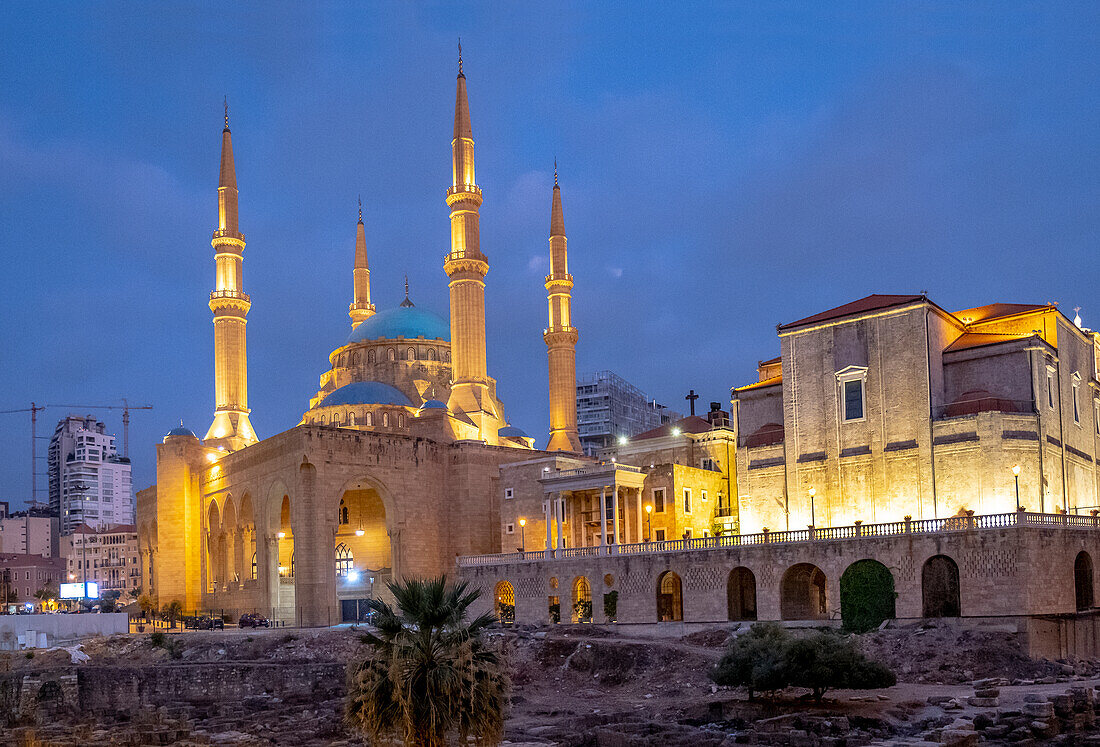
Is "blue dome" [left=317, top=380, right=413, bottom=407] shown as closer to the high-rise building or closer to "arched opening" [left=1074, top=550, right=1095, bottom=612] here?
"arched opening" [left=1074, top=550, right=1095, bottom=612]

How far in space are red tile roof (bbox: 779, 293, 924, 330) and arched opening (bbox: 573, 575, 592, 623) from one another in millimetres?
14180

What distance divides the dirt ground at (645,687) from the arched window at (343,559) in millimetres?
14378

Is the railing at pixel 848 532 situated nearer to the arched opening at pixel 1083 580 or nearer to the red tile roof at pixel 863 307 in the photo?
the arched opening at pixel 1083 580

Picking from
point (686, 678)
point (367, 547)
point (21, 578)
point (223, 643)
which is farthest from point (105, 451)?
point (686, 678)

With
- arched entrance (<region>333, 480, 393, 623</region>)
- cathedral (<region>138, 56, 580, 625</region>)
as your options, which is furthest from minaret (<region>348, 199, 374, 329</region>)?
arched entrance (<region>333, 480, 393, 623</region>)

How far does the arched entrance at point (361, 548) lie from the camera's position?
199 feet

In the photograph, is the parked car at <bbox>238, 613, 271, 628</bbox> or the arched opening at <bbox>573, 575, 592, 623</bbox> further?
the parked car at <bbox>238, 613, 271, 628</bbox>

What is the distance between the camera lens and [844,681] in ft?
97.8

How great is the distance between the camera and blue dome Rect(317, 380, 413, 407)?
68812mm

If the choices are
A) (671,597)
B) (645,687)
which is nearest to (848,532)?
(671,597)

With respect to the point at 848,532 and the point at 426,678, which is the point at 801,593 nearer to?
Answer: the point at 848,532

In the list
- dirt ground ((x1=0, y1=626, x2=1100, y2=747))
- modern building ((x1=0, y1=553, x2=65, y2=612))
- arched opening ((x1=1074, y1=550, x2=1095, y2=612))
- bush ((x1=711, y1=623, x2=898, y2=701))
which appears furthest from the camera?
modern building ((x1=0, y1=553, x2=65, y2=612))

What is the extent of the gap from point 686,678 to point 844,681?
764cm

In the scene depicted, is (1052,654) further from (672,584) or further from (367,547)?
(367,547)
